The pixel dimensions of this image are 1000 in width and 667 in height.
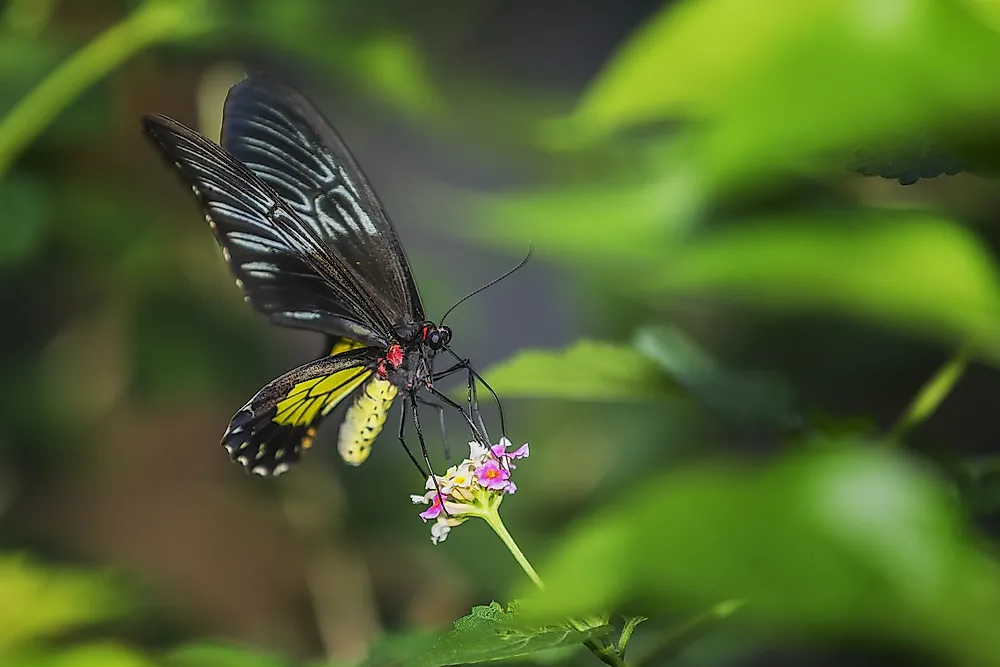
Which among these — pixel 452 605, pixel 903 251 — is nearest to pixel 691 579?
pixel 903 251

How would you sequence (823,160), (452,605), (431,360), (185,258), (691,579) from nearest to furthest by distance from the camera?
(691,579)
(823,160)
(431,360)
(452,605)
(185,258)

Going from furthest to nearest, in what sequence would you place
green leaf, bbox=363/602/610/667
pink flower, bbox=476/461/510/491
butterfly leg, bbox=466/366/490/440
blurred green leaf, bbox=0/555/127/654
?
blurred green leaf, bbox=0/555/127/654, butterfly leg, bbox=466/366/490/440, pink flower, bbox=476/461/510/491, green leaf, bbox=363/602/610/667

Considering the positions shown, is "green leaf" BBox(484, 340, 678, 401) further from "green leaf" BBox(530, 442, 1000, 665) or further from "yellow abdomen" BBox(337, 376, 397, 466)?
"green leaf" BBox(530, 442, 1000, 665)

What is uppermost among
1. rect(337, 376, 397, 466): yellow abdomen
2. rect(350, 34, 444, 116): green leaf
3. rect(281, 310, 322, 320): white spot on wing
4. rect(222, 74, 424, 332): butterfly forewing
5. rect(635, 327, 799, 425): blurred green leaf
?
rect(350, 34, 444, 116): green leaf

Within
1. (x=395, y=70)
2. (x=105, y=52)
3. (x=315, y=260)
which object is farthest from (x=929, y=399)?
(x=105, y=52)

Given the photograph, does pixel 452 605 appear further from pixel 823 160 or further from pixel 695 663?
pixel 823 160

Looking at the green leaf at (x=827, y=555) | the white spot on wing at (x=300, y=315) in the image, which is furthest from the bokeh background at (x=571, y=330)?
the white spot on wing at (x=300, y=315)

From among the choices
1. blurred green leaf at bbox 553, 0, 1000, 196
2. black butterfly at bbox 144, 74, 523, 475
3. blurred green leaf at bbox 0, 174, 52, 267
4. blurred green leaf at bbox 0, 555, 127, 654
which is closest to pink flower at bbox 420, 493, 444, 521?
black butterfly at bbox 144, 74, 523, 475
